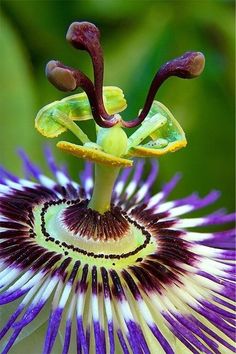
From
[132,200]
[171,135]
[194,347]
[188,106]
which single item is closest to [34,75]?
[188,106]

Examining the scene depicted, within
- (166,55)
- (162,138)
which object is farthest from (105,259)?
(166,55)

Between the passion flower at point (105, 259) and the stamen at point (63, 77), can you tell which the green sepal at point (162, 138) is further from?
the stamen at point (63, 77)

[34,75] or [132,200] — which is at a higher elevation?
[34,75]

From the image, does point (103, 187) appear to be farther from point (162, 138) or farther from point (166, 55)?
point (166, 55)

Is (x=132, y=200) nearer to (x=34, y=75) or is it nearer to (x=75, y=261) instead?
(x=75, y=261)

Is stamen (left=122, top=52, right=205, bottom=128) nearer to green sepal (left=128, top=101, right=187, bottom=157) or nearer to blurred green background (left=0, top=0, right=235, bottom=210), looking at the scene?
green sepal (left=128, top=101, right=187, bottom=157)

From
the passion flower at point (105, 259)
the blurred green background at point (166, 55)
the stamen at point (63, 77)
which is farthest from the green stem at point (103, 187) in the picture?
the blurred green background at point (166, 55)
